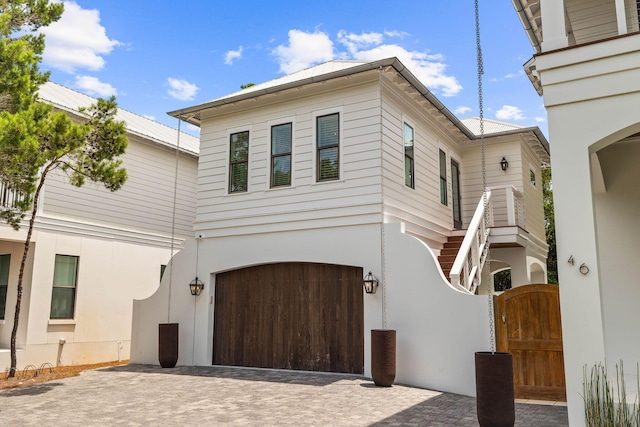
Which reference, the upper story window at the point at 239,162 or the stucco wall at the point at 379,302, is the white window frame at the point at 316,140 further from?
the upper story window at the point at 239,162

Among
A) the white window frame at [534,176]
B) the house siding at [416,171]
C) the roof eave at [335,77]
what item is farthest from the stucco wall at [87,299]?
the white window frame at [534,176]

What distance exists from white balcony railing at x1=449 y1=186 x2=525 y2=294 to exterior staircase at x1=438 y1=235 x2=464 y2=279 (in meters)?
0.53

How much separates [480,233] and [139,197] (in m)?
9.91

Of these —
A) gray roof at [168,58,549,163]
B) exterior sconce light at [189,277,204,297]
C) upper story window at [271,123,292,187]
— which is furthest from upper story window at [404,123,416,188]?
exterior sconce light at [189,277,204,297]

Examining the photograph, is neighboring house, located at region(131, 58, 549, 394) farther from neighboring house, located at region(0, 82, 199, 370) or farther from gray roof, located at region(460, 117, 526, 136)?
neighboring house, located at region(0, 82, 199, 370)

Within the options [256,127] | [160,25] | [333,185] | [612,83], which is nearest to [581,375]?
[612,83]

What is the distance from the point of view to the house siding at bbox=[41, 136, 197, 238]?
13.7m

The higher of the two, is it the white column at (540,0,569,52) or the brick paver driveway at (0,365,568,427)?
the white column at (540,0,569,52)

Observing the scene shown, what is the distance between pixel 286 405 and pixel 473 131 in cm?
1064

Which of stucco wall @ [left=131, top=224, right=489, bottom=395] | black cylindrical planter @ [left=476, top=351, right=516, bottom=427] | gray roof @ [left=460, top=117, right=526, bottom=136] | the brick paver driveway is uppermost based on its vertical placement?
gray roof @ [left=460, top=117, right=526, bottom=136]

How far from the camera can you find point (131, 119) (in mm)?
17047

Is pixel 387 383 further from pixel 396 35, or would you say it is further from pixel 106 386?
pixel 396 35

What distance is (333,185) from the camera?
1105cm

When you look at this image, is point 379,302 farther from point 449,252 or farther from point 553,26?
point 553,26
